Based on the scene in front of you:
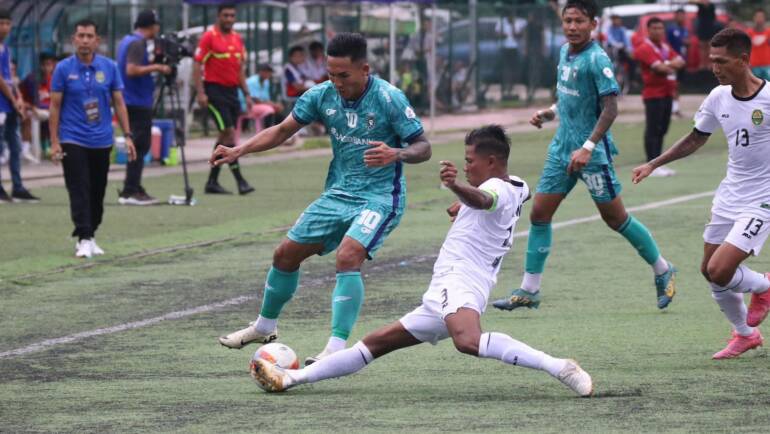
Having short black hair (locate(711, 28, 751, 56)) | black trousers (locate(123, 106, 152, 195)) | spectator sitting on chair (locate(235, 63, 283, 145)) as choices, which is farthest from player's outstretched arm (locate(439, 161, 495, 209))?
spectator sitting on chair (locate(235, 63, 283, 145))

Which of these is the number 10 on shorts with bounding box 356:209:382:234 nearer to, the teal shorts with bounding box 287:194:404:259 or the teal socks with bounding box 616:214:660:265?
the teal shorts with bounding box 287:194:404:259

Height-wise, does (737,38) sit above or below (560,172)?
above

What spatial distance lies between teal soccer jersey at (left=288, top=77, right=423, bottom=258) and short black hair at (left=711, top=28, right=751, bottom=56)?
165cm

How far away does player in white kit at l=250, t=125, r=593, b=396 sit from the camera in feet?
24.3

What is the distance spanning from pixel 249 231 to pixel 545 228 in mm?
5023

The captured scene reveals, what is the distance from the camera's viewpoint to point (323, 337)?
9523mm

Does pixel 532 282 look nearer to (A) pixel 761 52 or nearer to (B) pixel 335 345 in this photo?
(B) pixel 335 345

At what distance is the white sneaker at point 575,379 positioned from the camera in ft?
24.1

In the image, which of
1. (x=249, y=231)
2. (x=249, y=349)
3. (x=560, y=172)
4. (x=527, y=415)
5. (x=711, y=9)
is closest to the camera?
(x=527, y=415)

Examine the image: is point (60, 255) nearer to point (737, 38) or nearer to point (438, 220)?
point (438, 220)

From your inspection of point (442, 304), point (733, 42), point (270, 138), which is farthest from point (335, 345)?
point (733, 42)

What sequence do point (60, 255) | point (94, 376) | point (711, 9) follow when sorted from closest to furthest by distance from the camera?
1. point (94, 376)
2. point (60, 255)
3. point (711, 9)

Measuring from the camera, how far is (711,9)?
111ft

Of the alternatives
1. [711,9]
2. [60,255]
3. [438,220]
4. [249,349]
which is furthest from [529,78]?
[249,349]
